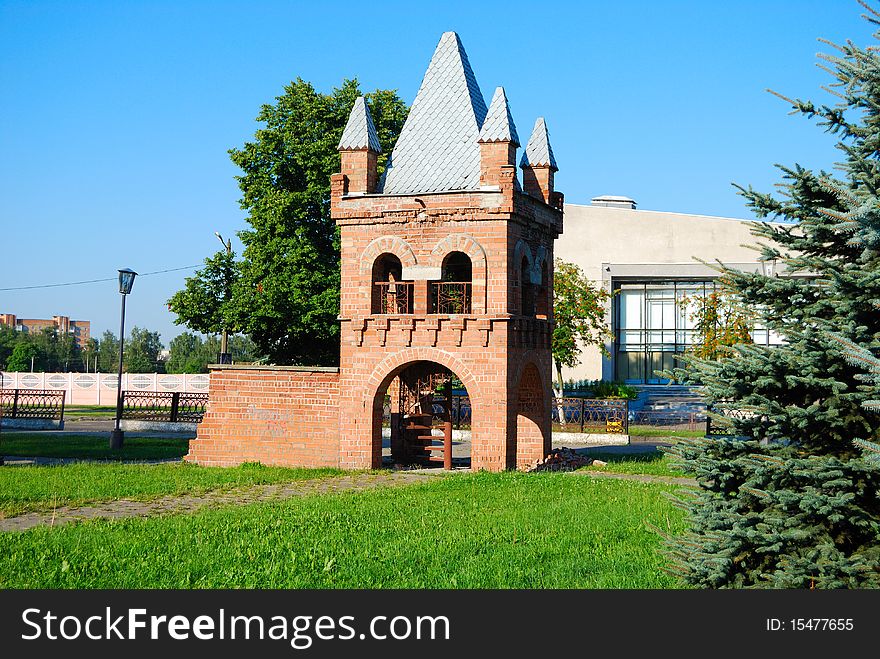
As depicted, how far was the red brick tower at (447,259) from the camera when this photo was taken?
21641 millimetres

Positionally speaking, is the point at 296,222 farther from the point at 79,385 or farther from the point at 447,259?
the point at 79,385

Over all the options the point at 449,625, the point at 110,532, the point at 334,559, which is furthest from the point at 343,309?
the point at 449,625

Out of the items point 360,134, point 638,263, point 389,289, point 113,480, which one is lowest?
point 113,480

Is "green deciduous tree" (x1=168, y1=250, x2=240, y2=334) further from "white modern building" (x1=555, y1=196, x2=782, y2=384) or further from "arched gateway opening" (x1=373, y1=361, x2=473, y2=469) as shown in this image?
"white modern building" (x1=555, y1=196, x2=782, y2=384)

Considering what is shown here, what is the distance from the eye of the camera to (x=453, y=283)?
72.3ft

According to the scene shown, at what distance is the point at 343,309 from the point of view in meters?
22.7

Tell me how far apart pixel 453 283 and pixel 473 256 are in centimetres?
77

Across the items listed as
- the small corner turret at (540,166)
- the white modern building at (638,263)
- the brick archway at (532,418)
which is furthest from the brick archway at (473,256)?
the white modern building at (638,263)

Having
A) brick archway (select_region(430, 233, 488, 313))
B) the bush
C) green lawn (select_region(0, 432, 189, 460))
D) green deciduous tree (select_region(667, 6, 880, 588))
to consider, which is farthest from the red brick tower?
the bush

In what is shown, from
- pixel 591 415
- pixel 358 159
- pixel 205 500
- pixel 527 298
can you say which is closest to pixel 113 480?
pixel 205 500

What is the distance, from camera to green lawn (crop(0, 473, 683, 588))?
10227mm

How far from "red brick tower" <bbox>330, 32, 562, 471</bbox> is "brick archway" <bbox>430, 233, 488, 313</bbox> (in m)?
0.03

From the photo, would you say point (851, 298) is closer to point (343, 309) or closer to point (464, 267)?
point (343, 309)

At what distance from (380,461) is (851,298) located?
1564 cm
